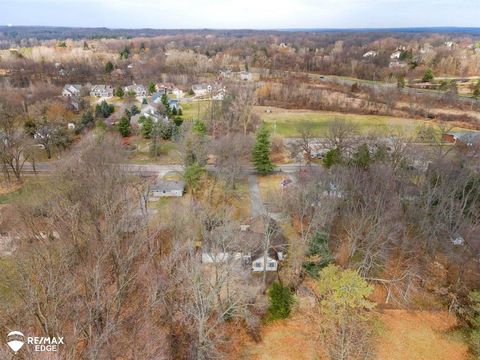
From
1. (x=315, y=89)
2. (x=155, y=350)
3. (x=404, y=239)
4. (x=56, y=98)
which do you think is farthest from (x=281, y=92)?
(x=155, y=350)

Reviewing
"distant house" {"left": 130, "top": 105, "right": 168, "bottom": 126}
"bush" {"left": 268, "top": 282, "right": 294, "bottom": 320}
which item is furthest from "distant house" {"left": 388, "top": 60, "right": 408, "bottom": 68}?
"bush" {"left": 268, "top": 282, "right": 294, "bottom": 320}

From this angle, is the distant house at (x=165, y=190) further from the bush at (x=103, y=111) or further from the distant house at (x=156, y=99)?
the distant house at (x=156, y=99)

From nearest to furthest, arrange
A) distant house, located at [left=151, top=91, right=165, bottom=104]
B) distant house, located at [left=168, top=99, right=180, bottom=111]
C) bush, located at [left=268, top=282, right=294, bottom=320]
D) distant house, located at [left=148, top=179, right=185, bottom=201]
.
Answer: bush, located at [left=268, top=282, right=294, bottom=320] → distant house, located at [left=148, top=179, right=185, bottom=201] → distant house, located at [left=168, top=99, right=180, bottom=111] → distant house, located at [left=151, top=91, right=165, bottom=104]

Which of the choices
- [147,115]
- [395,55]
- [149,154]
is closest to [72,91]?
[147,115]

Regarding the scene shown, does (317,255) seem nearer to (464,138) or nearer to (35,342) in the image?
(35,342)

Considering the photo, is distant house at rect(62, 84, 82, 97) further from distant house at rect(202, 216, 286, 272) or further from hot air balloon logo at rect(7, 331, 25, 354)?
hot air balloon logo at rect(7, 331, 25, 354)

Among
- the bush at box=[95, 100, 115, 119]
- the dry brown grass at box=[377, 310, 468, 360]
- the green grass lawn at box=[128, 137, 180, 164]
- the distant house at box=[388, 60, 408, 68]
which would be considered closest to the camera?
the dry brown grass at box=[377, 310, 468, 360]

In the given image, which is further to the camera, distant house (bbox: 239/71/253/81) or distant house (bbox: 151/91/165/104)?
distant house (bbox: 239/71/253/81)

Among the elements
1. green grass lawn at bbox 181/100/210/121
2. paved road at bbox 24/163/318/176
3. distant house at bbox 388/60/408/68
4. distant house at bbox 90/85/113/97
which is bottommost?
paved road at bbox 24/163/318/176
